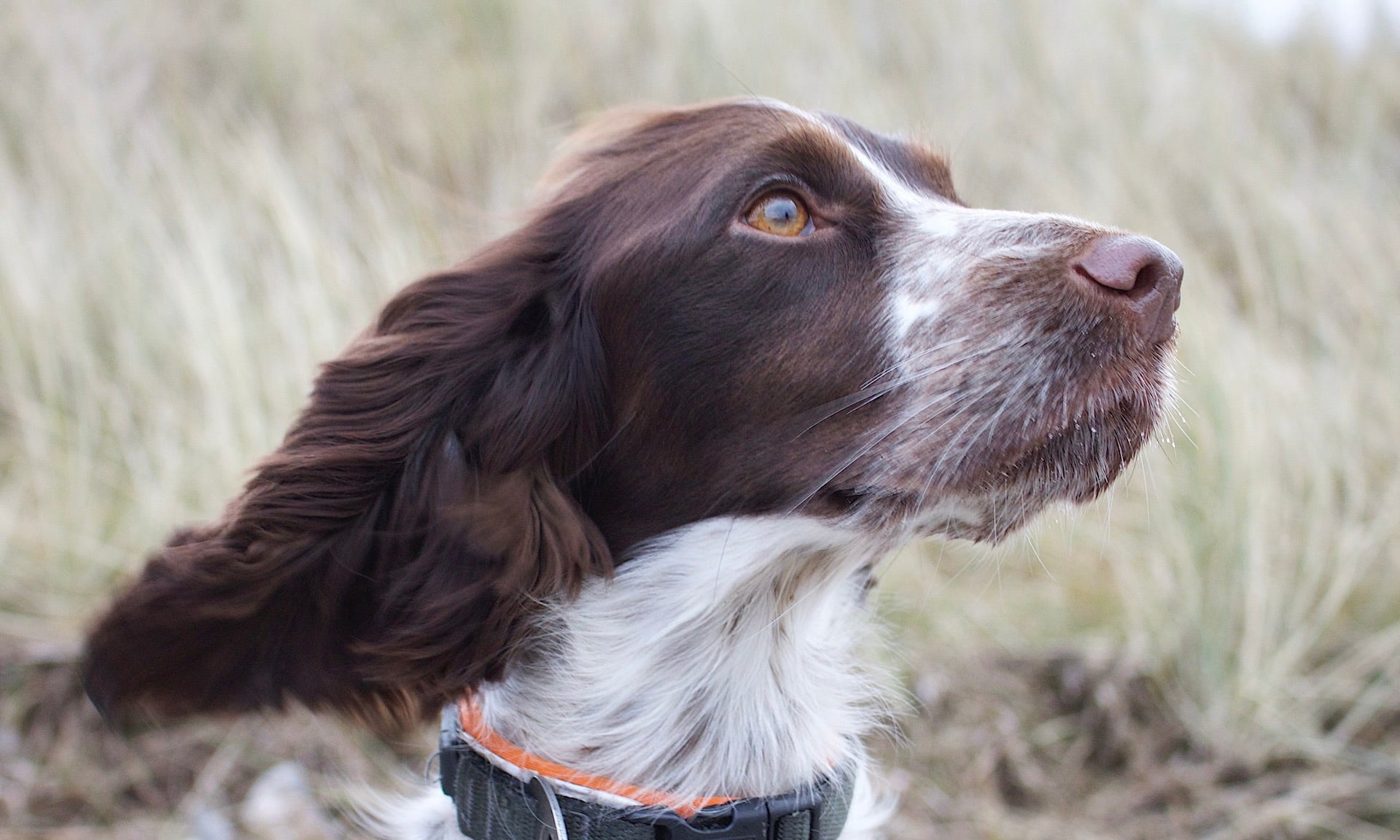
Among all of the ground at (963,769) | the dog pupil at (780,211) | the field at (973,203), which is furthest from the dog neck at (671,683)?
the ground at (963,769)

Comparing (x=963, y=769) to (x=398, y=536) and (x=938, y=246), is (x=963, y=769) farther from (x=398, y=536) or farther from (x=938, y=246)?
(x=398, y=536)

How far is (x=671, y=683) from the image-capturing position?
1920 millimetres

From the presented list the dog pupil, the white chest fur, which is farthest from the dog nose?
the white chest fur

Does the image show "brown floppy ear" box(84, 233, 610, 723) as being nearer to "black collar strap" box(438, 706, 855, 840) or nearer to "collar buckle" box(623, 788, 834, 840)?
"black collar strap" box(438, 706, 855, 840)

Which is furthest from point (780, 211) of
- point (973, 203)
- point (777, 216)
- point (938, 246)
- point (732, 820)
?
point (973, 203)

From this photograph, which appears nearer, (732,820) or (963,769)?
(732,820)

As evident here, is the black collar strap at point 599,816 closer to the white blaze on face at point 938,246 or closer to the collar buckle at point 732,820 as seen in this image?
the collar buckle at point 732,820

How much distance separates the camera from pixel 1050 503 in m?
1.73

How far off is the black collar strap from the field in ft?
1.60

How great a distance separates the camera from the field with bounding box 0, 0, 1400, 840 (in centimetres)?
323

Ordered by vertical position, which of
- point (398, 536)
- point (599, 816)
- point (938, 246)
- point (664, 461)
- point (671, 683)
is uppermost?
point (938, 246)

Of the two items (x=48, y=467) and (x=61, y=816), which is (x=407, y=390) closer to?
(x=61, y=816)

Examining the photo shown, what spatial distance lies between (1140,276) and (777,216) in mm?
502

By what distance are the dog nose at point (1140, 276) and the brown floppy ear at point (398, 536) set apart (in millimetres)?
723
